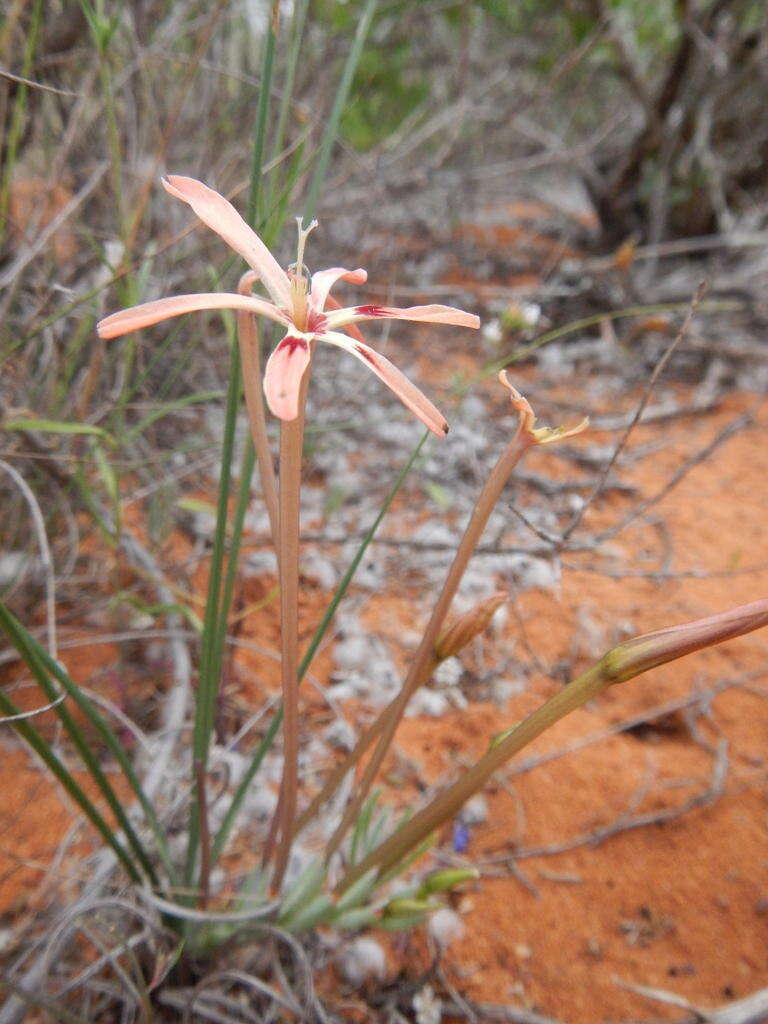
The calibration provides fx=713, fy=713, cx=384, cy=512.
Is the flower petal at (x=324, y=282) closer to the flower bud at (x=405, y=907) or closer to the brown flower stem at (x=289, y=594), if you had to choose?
the brown flower stem at (x=289, y=594)

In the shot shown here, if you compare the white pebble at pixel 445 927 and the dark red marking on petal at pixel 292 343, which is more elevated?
the dark red marking on petal at pixel 292 343

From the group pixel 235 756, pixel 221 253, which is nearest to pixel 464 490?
pixel 221 253

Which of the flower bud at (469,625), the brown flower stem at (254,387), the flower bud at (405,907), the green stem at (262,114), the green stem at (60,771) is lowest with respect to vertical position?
the flower bud at (405,907)

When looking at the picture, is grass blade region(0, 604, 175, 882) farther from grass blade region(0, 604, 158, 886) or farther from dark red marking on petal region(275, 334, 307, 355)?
dark red marking on petal region(275, 334, 307, 355)

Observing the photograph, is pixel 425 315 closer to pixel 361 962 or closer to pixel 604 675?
pixel 604 675

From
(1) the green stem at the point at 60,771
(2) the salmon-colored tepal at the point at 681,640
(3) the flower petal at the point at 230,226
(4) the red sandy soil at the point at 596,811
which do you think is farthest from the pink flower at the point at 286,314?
(4) the red sandy soil at the point at 596,811

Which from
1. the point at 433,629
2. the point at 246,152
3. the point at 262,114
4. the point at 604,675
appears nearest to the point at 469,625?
the point at 433,629

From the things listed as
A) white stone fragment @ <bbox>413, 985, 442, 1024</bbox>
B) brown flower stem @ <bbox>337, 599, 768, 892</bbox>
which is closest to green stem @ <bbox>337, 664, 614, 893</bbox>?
brown flower stem @ <bbox>337, 599, 768, 892</bbox>

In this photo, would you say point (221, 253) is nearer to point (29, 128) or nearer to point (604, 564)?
point (29, 128)
